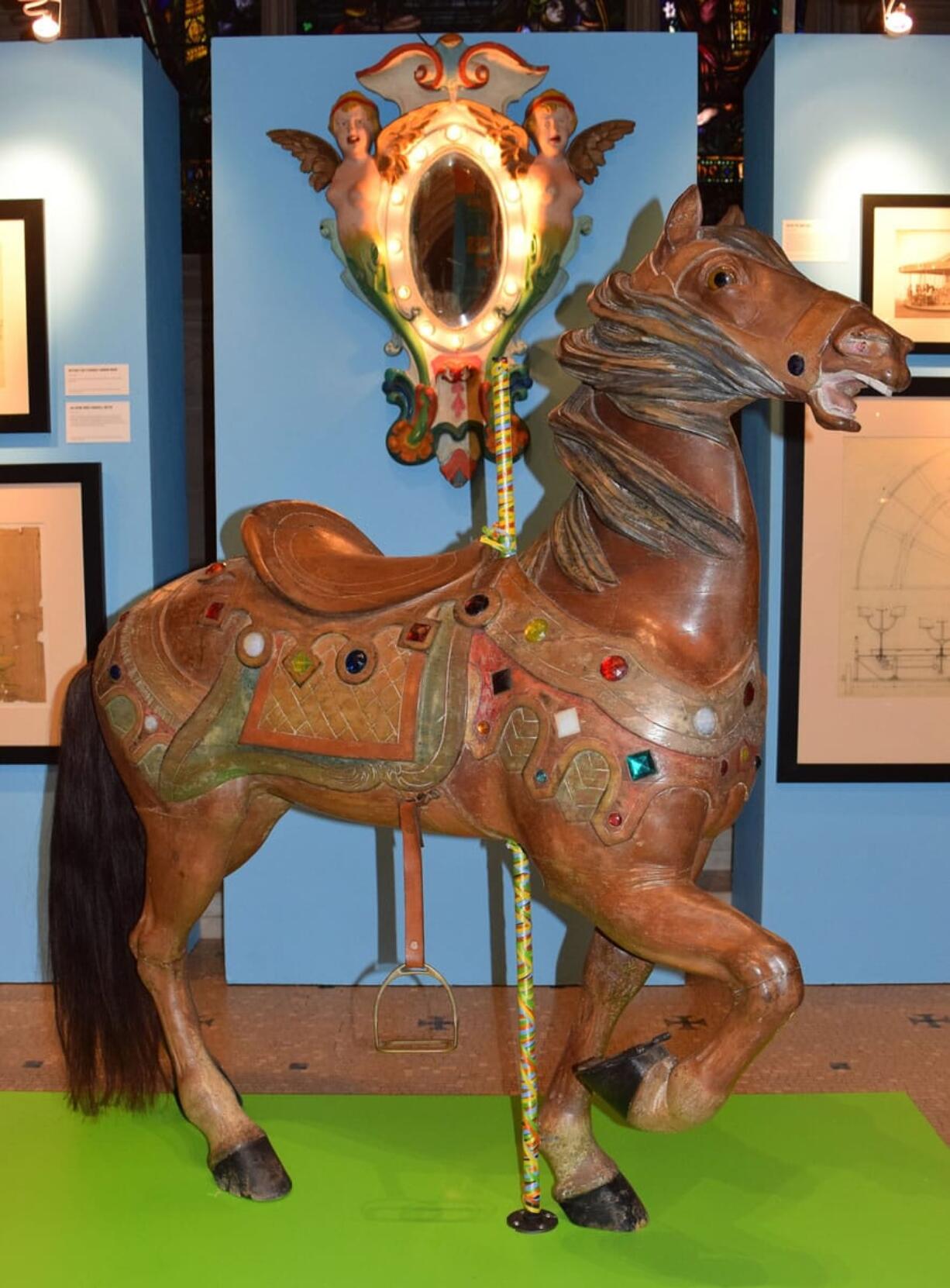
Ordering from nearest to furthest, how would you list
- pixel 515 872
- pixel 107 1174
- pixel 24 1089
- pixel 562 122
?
pixel 515 872, pixel 107 1174, pixel 24 1089, pixel 562 122

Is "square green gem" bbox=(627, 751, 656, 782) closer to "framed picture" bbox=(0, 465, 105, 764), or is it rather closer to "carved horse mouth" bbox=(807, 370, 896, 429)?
"carved horse mouth" bbox=(807, 370, 896, 429)

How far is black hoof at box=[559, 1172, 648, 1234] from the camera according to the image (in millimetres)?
2246

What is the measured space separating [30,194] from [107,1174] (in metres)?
2.82

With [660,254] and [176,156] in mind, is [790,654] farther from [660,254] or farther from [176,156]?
[176,156]

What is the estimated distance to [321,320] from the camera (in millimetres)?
3861

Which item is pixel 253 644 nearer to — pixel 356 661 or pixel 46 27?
pixel 356 661

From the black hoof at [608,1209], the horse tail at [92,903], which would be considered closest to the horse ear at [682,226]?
the horse tail at [92,903]

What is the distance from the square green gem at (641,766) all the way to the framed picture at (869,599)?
2087 millimetres

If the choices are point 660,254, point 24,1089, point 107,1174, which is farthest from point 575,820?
point 24,1089

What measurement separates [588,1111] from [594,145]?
106 inches

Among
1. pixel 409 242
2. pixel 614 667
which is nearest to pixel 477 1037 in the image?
pixel 614 667

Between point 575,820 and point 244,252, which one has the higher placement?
point 244,252

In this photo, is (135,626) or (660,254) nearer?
(660,254)

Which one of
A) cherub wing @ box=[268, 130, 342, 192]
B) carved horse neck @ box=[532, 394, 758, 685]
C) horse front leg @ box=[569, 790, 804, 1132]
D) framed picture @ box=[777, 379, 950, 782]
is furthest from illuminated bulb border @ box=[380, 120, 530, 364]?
horse front leg @ box=[569, 790, 804, 1132]
